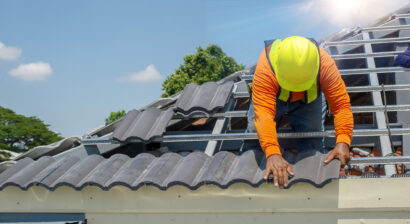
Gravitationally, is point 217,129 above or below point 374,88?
below

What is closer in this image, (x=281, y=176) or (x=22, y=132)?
(x=281, y=176)

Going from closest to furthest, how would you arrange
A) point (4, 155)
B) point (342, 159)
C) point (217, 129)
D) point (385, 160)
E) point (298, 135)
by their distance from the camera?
point (342, 159) < point (385, 160) < point (298, 135) < point (217, 129) < point (4, 155)

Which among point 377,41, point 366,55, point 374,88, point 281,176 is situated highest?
Answer: point 377,41

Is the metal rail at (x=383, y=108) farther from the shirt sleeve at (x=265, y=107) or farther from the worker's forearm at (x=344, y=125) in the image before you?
the shirt sleeve at (x=265, y=107)

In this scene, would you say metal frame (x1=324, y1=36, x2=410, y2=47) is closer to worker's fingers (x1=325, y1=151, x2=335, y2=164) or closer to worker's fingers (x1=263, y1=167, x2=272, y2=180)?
worker's fingers (x1=325, y1=151, x2=335, y2=164)

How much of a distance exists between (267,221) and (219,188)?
0.45m

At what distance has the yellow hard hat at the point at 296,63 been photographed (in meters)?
2.76

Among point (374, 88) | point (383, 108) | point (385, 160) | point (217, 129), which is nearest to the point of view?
point (385, 160)

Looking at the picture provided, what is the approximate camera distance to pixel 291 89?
2.93 meters

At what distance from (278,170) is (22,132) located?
21.7 meters

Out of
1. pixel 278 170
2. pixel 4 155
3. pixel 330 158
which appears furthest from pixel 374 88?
pixel 4 155

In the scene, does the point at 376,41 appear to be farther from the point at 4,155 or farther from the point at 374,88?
the point at 4,155

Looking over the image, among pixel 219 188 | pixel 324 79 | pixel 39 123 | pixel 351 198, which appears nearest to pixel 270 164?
pixel 219 188

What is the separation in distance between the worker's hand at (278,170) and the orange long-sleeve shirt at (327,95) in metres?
0.15
